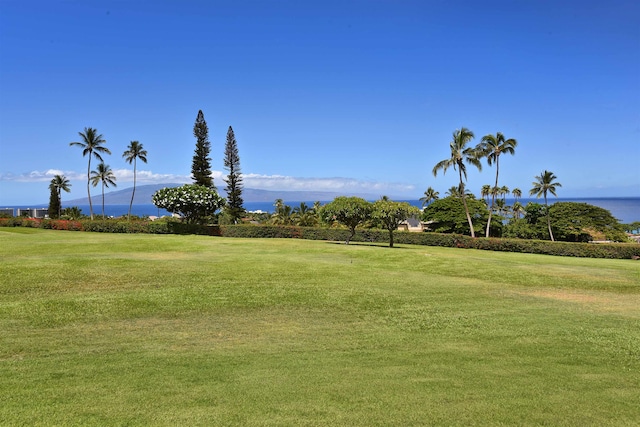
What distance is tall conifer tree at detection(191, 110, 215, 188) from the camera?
6694 centimetres

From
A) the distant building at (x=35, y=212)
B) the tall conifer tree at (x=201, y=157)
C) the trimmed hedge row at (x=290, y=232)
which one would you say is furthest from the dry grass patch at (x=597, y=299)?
the distant building at (x=35, y=212)

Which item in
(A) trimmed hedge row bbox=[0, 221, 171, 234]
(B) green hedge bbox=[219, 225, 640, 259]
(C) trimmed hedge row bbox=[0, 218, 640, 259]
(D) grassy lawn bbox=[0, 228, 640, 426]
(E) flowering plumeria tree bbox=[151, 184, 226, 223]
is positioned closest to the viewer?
(D) grassy lawn bbox=[0, 228, 640, 426]

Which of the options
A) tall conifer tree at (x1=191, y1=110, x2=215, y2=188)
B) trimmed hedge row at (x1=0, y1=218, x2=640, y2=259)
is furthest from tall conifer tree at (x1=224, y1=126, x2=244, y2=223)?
trimmed hedge row at (x1=0, y1=218, x2=640, y2=259)

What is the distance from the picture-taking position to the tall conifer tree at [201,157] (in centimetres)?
6694

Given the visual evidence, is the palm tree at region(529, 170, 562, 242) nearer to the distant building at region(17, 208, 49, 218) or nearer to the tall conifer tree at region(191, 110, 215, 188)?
the tall conifer tree at region(191, 110, 215, 188)

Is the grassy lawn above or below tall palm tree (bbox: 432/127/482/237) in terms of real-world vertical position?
below

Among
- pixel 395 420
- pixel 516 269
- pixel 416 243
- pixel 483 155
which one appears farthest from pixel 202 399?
pixel 483 155

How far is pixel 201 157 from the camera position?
222 feet

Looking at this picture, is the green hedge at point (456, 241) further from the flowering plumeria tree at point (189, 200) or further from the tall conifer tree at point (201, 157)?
the tall conifer tree at point (201, 157)

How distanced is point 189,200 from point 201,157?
22.9 meters

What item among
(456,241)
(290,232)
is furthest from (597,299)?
(290,232)

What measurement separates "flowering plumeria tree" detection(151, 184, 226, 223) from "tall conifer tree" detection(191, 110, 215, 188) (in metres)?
18.8

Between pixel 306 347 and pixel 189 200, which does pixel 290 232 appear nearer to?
pixel 189 200

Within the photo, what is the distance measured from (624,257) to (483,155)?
66.2 feet
